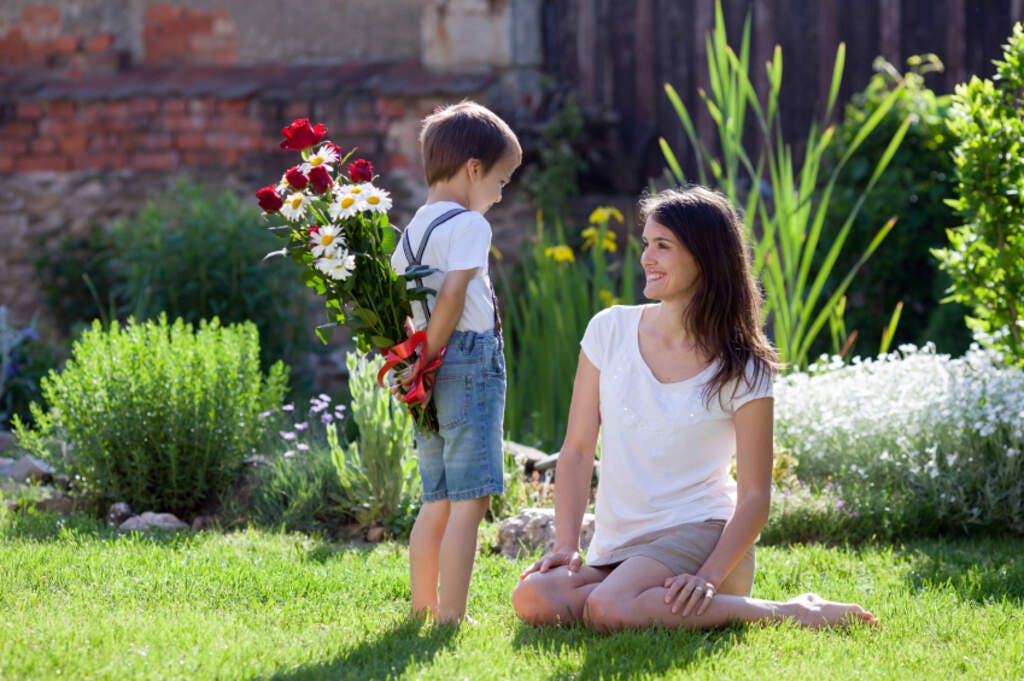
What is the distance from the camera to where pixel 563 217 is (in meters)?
7.68

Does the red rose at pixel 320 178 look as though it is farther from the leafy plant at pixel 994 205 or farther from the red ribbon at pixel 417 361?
the leafy plant at pixel 994 205

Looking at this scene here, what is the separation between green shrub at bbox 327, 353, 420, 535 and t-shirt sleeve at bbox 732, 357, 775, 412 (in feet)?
5.12

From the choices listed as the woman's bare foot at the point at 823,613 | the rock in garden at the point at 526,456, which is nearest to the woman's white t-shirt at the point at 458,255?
the woman's bare foot at the point at 823,613

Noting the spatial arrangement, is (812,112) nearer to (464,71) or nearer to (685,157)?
(685,157)

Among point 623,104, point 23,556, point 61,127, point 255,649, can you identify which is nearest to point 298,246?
point 255,649

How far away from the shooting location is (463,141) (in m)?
3.23

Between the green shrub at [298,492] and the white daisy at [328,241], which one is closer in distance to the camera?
the white daisy at [328,241]

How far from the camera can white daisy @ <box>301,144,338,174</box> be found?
10.3 ft

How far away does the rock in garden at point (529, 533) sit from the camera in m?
4.16

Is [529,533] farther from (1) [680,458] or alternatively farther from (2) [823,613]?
(2) [823,613]

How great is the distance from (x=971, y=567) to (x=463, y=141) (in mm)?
1998

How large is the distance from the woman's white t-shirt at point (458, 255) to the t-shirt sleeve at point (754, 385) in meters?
0.66

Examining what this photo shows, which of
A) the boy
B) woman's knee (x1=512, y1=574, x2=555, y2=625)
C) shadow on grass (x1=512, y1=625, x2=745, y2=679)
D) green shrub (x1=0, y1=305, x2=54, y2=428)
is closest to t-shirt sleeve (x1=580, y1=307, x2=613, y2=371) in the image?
the boy

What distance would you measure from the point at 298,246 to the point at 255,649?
986 millimetres
